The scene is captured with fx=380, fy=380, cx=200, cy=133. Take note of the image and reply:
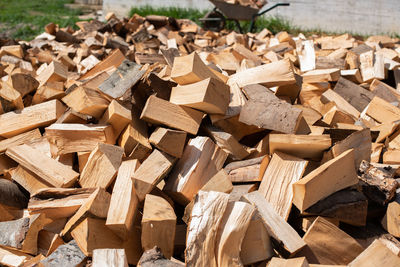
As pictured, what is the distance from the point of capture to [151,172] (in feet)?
5.18

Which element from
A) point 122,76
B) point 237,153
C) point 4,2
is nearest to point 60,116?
point 122,76

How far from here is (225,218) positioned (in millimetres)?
1409

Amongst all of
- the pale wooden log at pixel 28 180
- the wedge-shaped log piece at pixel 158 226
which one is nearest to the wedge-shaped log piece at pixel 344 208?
the wedge-shaped log piece at pixel 158 226

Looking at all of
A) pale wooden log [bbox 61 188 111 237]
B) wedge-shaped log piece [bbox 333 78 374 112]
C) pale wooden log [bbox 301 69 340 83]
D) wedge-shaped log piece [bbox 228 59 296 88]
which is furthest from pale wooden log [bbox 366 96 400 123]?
pale wooden log [bbox 61 188 111 237]

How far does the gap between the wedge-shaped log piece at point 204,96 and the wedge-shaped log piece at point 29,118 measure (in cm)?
72

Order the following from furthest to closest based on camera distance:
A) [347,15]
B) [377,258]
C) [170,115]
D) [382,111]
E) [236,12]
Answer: [347,15], [236,12], [382,111], [170,115], [377,258]

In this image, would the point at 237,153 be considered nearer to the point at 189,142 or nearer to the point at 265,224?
the point at 189,142

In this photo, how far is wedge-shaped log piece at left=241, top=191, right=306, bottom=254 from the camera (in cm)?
143

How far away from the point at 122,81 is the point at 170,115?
1.09 feet

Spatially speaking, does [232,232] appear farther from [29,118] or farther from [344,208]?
[29,118]

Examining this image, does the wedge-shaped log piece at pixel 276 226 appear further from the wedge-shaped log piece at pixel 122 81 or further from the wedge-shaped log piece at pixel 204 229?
the wedge-shaped log piece at pixel 122 81

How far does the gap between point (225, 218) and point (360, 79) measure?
7.39 ft

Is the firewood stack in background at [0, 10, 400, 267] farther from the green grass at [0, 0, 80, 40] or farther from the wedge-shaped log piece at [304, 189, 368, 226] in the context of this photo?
the green grass at [0, 0, 80, 40]

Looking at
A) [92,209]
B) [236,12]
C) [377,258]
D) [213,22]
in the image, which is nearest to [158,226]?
[92,209]
